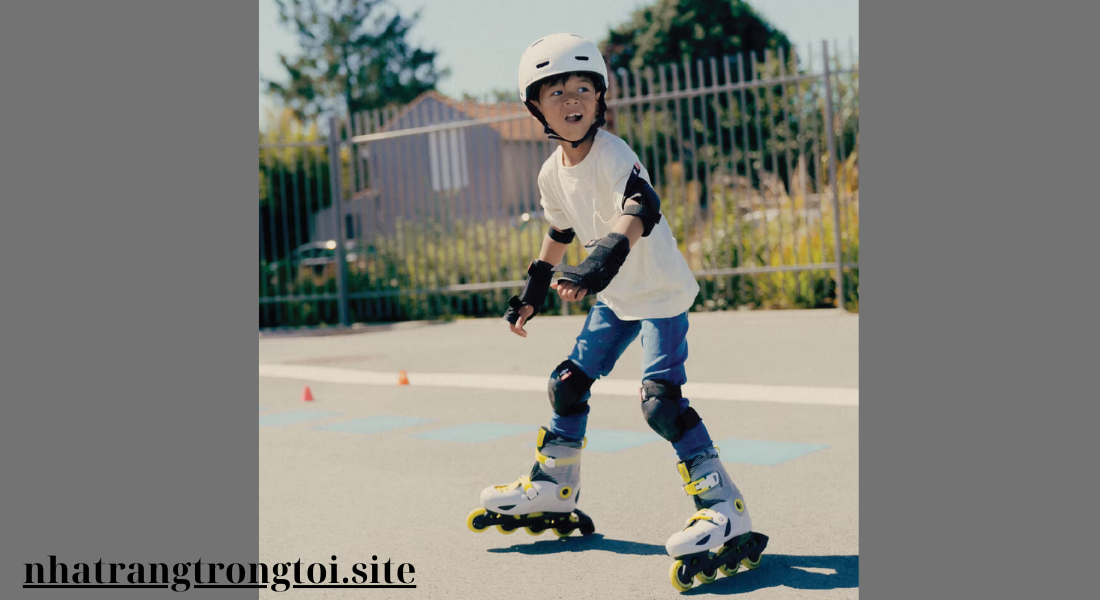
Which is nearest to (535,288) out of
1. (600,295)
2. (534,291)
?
(534,291)

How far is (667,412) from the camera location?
3273mm

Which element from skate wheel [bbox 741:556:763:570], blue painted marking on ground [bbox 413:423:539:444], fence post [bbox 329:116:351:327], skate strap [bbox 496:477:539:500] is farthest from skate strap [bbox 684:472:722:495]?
fence post [bbox 329:116:351:327]

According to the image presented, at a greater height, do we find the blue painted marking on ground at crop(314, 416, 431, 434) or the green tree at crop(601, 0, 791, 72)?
the green tree at crop(601, 0, 791, 72)

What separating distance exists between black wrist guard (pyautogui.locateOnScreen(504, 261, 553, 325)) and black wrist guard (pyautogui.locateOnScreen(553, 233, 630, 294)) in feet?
1.52

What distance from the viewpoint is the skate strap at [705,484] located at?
3260 millimetres

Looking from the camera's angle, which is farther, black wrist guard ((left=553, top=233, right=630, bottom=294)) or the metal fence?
the metal fence

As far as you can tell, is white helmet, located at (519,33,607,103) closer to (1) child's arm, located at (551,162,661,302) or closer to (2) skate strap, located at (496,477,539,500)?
(1) child's arm, located at (551,162,661,302)

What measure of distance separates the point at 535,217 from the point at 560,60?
11298 mm

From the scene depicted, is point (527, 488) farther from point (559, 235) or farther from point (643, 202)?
point (643, 202)

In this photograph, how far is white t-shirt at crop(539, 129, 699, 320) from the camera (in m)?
3.35

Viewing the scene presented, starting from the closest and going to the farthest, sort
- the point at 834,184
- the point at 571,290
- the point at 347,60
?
the point at 571,290
the point at 834,184
the point at 347,60

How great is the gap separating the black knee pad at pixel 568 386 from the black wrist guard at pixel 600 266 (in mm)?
566

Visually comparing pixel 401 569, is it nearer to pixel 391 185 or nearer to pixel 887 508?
pixel 887 508

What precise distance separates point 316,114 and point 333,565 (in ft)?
171
